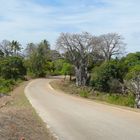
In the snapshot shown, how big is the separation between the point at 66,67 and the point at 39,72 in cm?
1381

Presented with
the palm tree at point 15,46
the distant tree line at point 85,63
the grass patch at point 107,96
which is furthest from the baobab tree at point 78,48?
the palm tree at point 15,46

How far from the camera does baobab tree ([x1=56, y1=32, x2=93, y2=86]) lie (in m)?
85.5

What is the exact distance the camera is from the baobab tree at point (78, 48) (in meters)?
85.5

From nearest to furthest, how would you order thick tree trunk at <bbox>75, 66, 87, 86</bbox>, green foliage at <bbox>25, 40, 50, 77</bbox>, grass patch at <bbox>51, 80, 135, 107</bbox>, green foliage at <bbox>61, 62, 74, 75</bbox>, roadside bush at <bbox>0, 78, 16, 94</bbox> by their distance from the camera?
grass patch at <bbox>51, 80, 135, 107</bbox> < roadside bush at <bbox>0, 78, 16, 94</bbox> < thick tree trunk at <bbox>75, 66, 87, 86</bbox> < green foliage at <bbox>61, 62, 74, 75</bbox> < green foliage at <bbox>25, 40, 50, 77</bbox>

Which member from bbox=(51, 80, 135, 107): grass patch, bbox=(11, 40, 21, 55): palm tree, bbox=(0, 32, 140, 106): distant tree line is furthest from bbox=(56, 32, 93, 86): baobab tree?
bbox=(11, 40, 21, 55): palm tree

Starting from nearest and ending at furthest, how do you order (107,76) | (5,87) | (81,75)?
1. (5,87)
2. (107,76)
3. (81,75)

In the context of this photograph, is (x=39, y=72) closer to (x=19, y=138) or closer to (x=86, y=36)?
(x=86, y=36)

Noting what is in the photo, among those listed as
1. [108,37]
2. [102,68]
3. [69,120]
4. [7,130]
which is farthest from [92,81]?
[7,130]

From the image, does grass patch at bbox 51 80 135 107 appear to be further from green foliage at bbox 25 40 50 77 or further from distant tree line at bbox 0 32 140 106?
green foliage at bbox 25 40 50 77

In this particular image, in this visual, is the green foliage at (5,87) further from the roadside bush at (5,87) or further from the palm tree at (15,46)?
the palm tree at (15,46)

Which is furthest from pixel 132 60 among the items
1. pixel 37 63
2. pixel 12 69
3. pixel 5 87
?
pixel 5 87

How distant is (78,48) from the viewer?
85688 millimetres

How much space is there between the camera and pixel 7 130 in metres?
14.5

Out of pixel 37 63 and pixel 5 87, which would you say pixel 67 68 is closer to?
pixel 37 63
